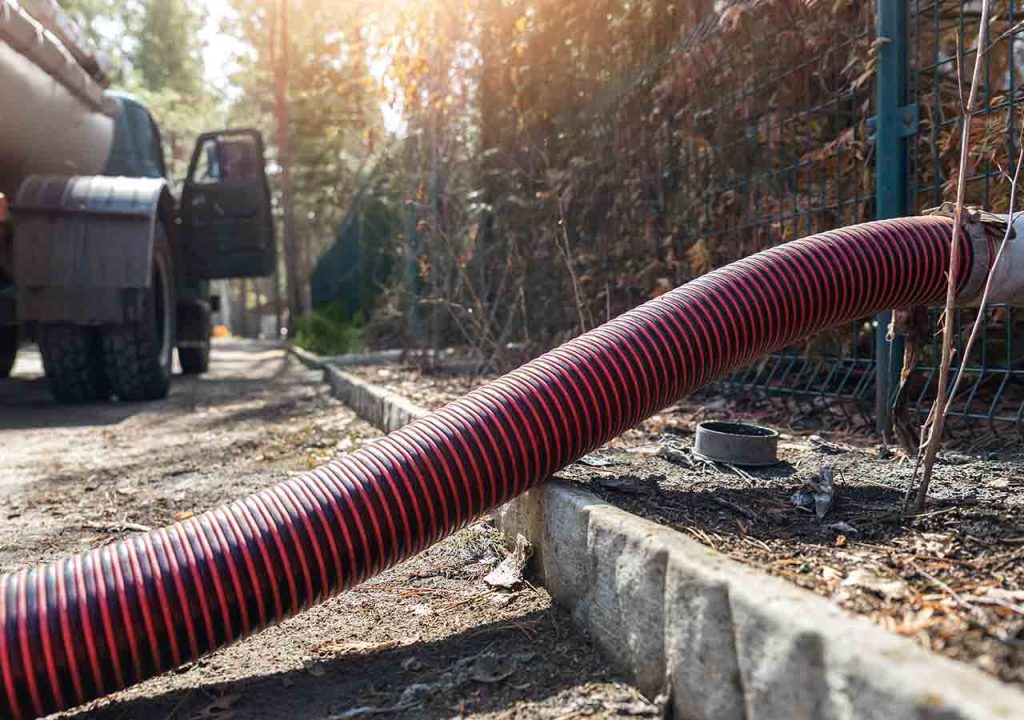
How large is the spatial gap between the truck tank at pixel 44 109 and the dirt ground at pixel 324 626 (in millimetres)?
2002

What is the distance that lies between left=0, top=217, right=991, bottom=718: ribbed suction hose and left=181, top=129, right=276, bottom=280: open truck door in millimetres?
6644

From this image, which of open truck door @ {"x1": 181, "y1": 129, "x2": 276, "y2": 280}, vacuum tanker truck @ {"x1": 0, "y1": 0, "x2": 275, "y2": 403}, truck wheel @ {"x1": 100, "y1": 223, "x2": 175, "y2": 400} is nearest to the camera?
vacuum tanker truck @ {"x1": 0, "y1": 0, "x2": 275, "y2": 403}

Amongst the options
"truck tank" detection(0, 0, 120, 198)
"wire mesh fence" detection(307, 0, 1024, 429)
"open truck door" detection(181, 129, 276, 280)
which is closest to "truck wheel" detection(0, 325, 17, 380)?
"open truck door" detection(181, 129, 276, 280)

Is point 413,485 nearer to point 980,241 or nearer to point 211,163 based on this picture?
point 980,241

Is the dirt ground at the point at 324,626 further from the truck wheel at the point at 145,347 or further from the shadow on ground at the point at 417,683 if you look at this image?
the truck wheel at the point at 145,347

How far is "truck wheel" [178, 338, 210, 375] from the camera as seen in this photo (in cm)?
913

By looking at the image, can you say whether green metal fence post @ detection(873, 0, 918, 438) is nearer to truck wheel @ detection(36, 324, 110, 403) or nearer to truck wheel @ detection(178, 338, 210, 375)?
truck wheel @ detection(36, 324, 110, 403)

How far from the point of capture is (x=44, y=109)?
16.6ft

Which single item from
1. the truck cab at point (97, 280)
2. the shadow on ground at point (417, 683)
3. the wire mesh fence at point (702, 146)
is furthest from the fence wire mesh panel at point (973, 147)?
the truck cab at point (97, 280)

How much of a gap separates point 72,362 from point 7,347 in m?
3.66

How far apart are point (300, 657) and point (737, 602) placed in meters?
1.16

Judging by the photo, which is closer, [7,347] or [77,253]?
[77,253]

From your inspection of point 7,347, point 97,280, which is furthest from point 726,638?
point 7,347

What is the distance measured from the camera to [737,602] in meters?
1.29
